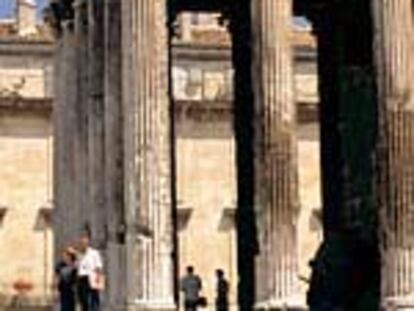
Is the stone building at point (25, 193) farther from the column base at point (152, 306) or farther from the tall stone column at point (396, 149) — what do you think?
the tall stone column at point (396, 149)

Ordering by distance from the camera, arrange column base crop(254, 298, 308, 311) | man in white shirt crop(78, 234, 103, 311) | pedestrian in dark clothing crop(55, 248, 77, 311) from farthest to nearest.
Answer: column base crop(254, 298, 308, 311) → pedestrian in dark clothing crop(55, 248, 77, 311) → man in white shirt crop(78, 234, 103, 311)

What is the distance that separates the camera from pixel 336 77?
185ft

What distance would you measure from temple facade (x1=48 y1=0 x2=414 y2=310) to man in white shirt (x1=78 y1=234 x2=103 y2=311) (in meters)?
1.43

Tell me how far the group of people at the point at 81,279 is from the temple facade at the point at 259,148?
1.39 meters

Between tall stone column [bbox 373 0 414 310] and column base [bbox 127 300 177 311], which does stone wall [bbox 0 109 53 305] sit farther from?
tall stone column [bbox 373 0 414 310]

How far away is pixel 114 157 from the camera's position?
47719mm

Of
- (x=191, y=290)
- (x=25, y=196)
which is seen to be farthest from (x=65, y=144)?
(x=25, y=196)

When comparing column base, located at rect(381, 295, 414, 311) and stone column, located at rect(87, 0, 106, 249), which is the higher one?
stone column, located at rect(87, 0, 106, 249)

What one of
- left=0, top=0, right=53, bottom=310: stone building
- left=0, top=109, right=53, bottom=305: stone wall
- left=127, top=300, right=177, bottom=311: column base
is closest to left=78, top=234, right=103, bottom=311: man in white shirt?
left=127, top=300, right=177, bottom=311: column base

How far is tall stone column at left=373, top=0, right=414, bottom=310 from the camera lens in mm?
44688

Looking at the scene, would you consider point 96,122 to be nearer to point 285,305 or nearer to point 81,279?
point 81,279

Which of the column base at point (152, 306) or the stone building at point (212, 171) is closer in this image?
the column base at point (152, 306)

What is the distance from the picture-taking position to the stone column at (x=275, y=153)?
45.7 metres

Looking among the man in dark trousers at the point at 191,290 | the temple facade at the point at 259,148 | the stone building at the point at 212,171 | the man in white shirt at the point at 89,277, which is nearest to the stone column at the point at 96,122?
the temple facade at the point at 259,148
